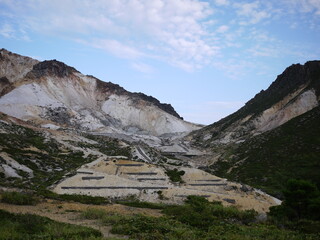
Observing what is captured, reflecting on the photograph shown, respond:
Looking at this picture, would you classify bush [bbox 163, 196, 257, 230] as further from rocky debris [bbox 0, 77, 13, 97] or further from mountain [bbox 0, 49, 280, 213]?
rocky debris [bbox 0, 77, 13, 97]

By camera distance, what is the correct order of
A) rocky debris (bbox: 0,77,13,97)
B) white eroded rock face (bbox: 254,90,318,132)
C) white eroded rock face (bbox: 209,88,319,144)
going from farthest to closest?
rocky debris (bbox: 0,77,13,97) → white eroded rock face (bbox: 209,88,319,144) → white eroded rock face (bbox: 254,90,318,132)

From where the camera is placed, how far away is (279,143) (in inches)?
2685

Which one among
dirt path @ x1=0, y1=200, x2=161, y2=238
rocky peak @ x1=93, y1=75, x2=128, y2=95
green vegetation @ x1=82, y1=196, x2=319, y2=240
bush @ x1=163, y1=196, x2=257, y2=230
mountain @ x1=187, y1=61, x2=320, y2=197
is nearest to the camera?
green vegetation @ x1=82, y1=196, x2=319, y2=240

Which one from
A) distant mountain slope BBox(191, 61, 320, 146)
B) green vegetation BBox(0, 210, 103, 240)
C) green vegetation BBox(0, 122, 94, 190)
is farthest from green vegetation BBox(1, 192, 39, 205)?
distant mountain slope BBox(191, 61, 320, 146)

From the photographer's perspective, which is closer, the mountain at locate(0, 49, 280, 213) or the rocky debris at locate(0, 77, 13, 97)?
the mountain at locate(0, 49, 280, 213)

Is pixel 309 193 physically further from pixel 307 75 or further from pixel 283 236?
pixel 307 75

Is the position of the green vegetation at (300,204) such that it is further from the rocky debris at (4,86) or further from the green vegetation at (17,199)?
the rocky debris at (4,86)

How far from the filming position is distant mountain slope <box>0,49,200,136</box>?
11919 centimetres

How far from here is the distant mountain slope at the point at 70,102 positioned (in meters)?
119

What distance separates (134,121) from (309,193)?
5528 inches

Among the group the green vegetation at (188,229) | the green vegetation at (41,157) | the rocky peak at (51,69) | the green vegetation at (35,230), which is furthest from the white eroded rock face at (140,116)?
the green vegetation at (35,230)

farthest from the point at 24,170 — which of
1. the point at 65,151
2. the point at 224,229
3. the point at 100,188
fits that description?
the point at 224,229

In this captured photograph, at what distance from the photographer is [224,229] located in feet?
51.1

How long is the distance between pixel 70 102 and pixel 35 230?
13734 cm
